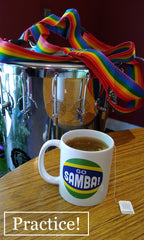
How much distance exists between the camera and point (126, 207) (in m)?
0.39

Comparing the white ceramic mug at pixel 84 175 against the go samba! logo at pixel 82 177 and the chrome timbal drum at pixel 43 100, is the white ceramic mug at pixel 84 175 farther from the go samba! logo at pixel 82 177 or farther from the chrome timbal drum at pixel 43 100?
the chrome timbal drum at pixel 43 100

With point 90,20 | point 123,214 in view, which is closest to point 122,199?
point 123,214

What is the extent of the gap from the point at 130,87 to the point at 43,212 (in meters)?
0.43

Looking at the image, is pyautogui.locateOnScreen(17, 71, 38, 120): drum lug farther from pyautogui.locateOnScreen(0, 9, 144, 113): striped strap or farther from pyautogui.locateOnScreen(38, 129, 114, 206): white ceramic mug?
pyautogui.locateOnScreen(38, 129, 114, 206): white ceramic mug

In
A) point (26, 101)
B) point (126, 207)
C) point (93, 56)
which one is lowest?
point (126, 207)

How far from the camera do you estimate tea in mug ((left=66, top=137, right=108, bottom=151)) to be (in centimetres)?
41

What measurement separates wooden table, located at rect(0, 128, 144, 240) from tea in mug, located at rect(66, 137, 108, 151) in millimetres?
95

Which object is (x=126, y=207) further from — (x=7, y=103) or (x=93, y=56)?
(x=7, y=103)

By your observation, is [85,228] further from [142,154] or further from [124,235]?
[142,154]

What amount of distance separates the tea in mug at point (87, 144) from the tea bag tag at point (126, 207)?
0.11 metres

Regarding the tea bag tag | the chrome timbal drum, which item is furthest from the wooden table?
the chrome timbal drum

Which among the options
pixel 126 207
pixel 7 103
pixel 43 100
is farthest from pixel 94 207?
pixel 7 103

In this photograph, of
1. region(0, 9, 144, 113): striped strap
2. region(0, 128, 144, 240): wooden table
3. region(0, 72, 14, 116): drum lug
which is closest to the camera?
region(0, 128, 144, 240): wooden table

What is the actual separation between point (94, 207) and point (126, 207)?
0.06 metres
